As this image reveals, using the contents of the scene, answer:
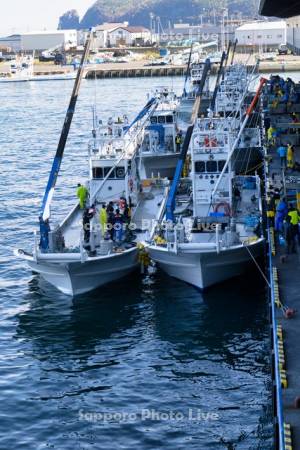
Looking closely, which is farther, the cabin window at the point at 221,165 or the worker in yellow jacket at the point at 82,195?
the worker in yellow jacket at the point at 82,195

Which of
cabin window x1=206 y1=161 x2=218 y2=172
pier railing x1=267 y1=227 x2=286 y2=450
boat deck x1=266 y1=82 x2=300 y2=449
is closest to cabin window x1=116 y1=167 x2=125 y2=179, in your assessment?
cabin window x1=206 y1=161 x2=218 y2=172

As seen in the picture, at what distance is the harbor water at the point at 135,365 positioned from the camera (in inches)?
943

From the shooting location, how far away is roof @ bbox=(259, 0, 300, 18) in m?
65.4

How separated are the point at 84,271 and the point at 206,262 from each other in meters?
4.70

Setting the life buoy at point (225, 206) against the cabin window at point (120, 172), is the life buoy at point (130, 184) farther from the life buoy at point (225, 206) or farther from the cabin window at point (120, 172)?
the life buoy at point (225, 206)

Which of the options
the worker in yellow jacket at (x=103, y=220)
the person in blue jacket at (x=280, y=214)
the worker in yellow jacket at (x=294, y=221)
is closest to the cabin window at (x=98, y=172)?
the worker in yellow jacket at (x=103, y=220)

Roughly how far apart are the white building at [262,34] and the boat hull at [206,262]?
153909mm

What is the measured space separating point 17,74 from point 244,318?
171 m

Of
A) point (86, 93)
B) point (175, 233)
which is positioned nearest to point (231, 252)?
point (175, 233)

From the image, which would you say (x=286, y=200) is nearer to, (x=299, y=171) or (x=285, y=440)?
(x=299, y=171)

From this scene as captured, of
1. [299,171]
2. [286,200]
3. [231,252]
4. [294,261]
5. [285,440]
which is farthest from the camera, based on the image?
[299,171]

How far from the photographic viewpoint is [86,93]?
14988 centimetres

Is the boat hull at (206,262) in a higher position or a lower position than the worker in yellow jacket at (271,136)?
lower

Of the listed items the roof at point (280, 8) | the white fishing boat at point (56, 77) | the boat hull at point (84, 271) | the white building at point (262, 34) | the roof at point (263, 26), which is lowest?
the boat hull at point (84, 271)
